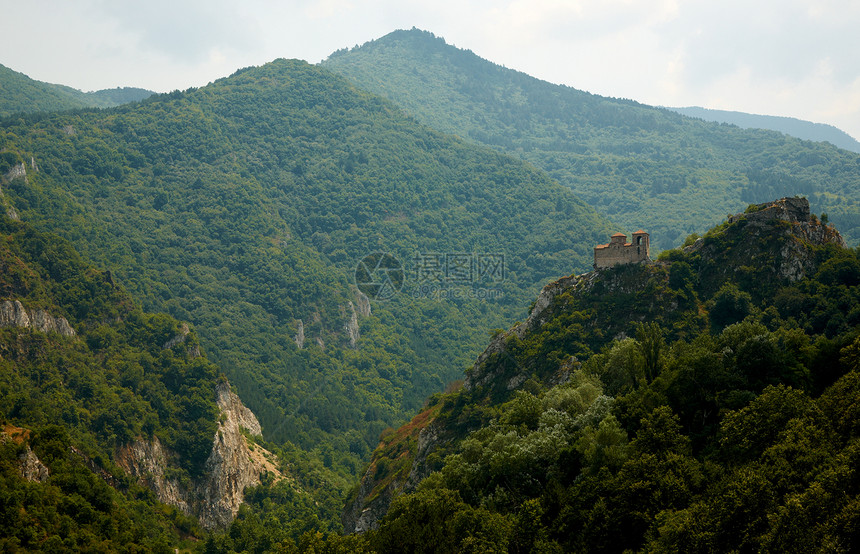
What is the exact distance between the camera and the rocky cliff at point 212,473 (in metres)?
102

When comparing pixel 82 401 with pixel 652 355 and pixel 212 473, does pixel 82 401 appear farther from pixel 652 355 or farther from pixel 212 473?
pixel 652 355

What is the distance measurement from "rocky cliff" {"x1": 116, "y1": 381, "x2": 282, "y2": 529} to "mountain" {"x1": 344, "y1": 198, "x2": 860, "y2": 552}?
27288 mm

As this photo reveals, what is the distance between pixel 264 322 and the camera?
173000 millimetres

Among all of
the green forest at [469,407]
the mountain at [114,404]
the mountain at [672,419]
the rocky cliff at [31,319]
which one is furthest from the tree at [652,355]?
the rocky cliff at [31,319]

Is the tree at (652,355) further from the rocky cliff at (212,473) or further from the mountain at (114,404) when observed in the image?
the rocky cliff at (212,473)

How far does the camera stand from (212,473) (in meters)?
108

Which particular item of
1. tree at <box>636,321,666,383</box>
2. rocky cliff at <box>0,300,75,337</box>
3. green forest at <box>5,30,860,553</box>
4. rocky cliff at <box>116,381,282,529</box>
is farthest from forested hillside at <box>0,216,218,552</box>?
tree at <box>636,321,666,383</box>

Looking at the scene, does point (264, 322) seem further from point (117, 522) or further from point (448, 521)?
point (448, 521)

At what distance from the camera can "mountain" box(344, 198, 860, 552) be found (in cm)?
4234

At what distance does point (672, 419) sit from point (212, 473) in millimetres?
70563

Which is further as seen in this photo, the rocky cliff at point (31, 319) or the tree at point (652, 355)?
the rocky cliff at point (31, 319)

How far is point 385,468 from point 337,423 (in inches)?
2195

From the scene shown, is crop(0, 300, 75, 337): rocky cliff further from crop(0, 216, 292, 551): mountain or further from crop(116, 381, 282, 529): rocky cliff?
crop(116, 381, 282, 529): rocky cliff

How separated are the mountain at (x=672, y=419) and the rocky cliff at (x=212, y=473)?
27.3 meters
